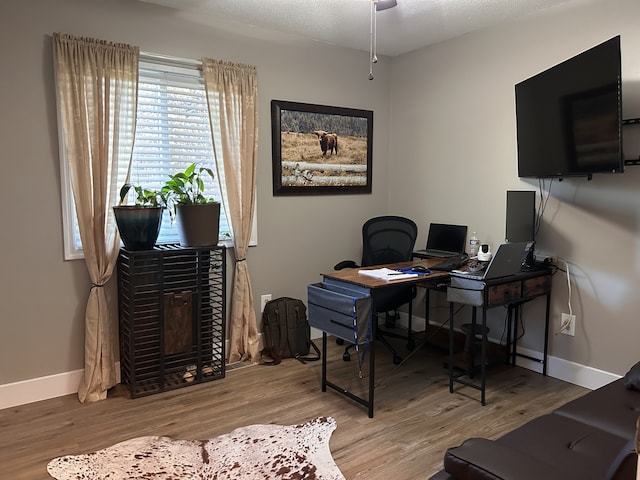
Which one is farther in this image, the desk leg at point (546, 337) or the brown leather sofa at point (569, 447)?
the desk leg at point (546, 337)

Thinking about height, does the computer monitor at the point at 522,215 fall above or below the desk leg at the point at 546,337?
above

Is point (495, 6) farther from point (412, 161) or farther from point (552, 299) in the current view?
point (552, 299)

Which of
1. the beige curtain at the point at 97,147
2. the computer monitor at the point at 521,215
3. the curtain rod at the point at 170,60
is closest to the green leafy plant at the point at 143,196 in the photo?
the beige curtain at the point at 97,147

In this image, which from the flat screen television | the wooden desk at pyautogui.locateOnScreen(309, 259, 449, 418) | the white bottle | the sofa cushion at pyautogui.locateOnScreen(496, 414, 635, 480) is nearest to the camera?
the sofa cushion at pyautogui.locateOnScreen(496, 414, 635, 480)

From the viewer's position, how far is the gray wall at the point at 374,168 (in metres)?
2.83

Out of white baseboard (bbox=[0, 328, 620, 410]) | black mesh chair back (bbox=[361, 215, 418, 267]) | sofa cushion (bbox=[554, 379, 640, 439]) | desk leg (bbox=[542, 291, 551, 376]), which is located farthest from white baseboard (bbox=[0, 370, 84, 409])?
desk leg (bbox=[542, 291, 551, 376])

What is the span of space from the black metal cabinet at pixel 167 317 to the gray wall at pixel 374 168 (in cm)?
37

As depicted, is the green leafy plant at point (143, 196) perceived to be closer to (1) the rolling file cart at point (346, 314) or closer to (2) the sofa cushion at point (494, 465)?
(1) the rolling file cart at point (346, 314)

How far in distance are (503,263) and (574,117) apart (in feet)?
3.21

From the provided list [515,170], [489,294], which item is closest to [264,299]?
[489,294]

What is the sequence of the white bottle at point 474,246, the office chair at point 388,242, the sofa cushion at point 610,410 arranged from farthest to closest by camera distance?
the office chair at point 388,242 → the white bottle at point 474,246 → the sofa cushion at point 610,410

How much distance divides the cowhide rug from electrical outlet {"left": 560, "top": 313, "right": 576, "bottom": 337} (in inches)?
71.5

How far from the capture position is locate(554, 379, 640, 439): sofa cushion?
72.9 inches

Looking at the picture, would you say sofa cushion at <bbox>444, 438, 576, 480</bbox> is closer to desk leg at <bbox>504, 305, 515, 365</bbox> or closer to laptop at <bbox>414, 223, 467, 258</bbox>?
desk leg at <bbox>504, 305, 515, 365</bbox>
